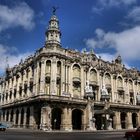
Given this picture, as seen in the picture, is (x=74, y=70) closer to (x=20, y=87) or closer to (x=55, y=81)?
(x=55, y=81)

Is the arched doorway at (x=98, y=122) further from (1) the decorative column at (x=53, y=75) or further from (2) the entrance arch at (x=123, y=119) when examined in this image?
(1) the decorative column at (x=53, y=75)

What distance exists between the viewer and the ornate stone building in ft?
178

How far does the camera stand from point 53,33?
6300cm

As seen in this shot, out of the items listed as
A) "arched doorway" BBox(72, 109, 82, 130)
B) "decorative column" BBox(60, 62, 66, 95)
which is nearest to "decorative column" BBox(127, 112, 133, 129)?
"arched doorway" BBox(72, 109, 82, 130)

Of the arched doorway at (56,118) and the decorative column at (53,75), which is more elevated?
the decorative column at (53,75)

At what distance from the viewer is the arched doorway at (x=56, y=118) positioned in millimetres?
54287

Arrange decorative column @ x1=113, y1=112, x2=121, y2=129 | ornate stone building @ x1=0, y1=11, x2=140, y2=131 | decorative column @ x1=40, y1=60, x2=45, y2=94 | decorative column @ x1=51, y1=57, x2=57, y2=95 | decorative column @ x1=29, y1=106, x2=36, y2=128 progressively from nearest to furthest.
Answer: decorative column @ x1=29, y1=106, x2=36, y2=128 < ornate stone building @ x1=0, y1=11, x2=140, y2=131 < decorative column @ x1=51, y1=57, x2=57, y2=95 < decorative column @ x1=40, y1=60, x2=45, y2=94 < decorative column @ x1=113, y1=112, x2=121, y2=129

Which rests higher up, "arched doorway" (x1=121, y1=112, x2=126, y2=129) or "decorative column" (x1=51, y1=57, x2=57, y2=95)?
"decorative column" (x1=51, y1=57, x2=57, y2=95)

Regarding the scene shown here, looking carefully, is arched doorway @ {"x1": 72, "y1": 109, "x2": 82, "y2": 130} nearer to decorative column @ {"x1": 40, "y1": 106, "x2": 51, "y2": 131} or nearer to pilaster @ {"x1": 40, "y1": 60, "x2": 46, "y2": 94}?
decorative column @ {"x1": 40, "y1": 106, "x2": 51, "y2": 131}

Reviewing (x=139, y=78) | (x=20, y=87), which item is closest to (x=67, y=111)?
(x=20, y=87)

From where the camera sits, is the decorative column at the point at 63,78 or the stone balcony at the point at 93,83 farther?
the stone balcony at the point at 93,83

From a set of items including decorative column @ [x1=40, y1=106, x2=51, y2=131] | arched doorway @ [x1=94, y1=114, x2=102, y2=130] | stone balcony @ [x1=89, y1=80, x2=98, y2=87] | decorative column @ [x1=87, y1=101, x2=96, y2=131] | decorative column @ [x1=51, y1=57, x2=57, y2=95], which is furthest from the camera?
stone balcony @ [x1=89, y1=80, x2=98, y2=87]

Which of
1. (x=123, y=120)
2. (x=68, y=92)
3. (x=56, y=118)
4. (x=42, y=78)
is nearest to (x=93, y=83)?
(x=68, y=92)

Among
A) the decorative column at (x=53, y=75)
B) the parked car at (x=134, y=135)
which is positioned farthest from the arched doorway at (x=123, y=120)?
the parked car at (x=134, y=135)
